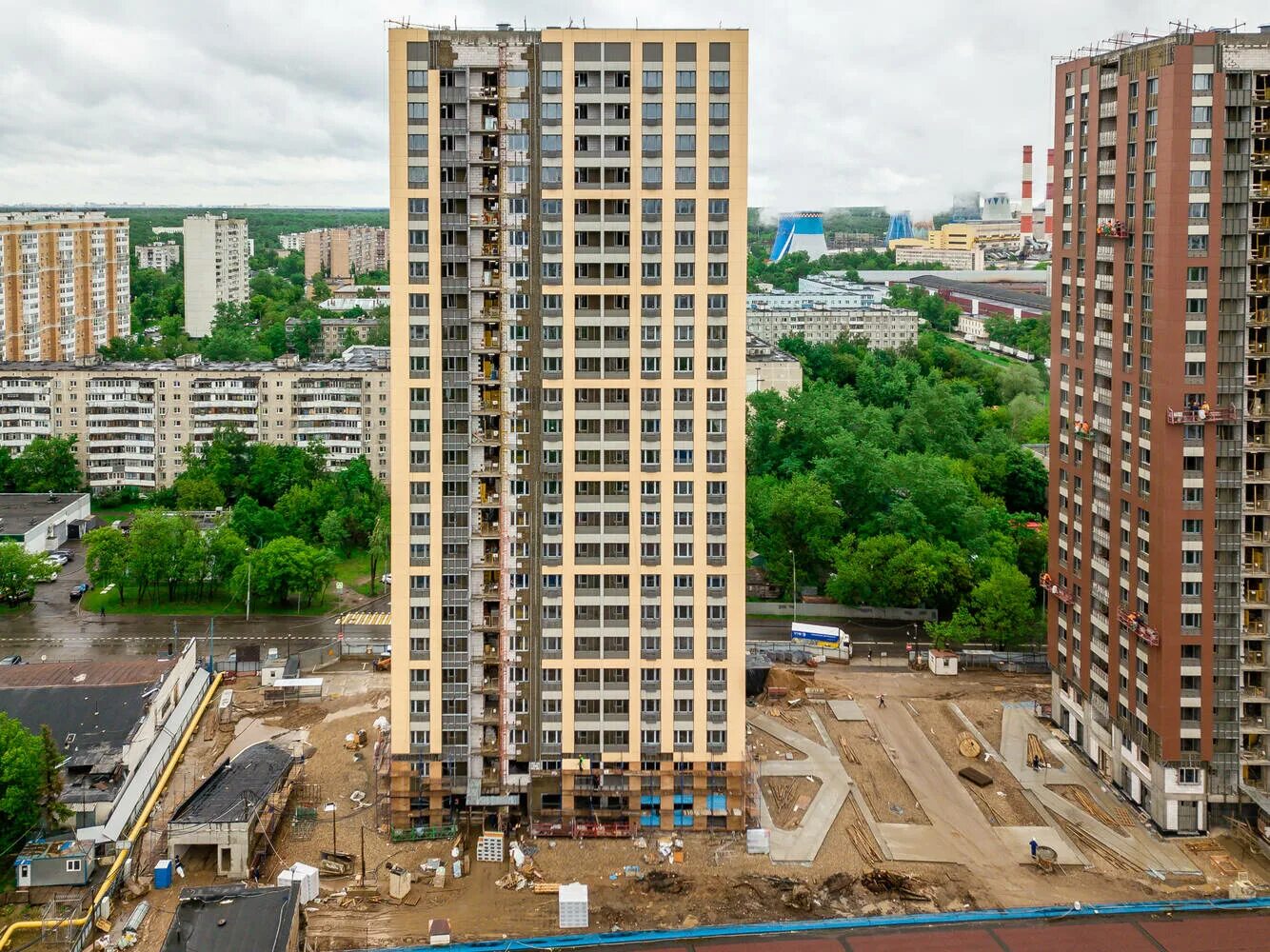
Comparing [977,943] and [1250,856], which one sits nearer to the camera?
[977,943]

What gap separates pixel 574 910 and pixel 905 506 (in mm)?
44952

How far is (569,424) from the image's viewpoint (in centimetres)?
4559

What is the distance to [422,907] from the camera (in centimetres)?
4175

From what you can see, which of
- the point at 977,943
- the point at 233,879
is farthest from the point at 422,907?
the point at 977,943

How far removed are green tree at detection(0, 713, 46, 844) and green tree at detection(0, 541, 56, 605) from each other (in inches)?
1370

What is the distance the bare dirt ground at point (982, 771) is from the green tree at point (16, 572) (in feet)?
171

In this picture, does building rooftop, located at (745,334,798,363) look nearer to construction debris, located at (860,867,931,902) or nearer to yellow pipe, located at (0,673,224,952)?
yellow pipe, located at (0,673,224,952)

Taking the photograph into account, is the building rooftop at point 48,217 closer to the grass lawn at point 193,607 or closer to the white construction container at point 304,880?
the grass lawn at point 193,607

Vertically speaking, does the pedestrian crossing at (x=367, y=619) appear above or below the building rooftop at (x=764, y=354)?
below

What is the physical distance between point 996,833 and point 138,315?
165m

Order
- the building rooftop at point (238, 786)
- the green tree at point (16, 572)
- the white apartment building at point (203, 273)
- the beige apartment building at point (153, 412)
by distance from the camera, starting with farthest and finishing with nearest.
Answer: the white apartment building at point (203, 273), the beige apartment building at point (153, 412), the green tree at point (16, 572), the building rooftop at point (238, 786)

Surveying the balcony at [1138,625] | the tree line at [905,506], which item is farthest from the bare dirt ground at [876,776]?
the tree line at [905,506]

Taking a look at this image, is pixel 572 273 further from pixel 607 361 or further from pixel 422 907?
pixel 422 907

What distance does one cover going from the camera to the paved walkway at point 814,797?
1797 inches
